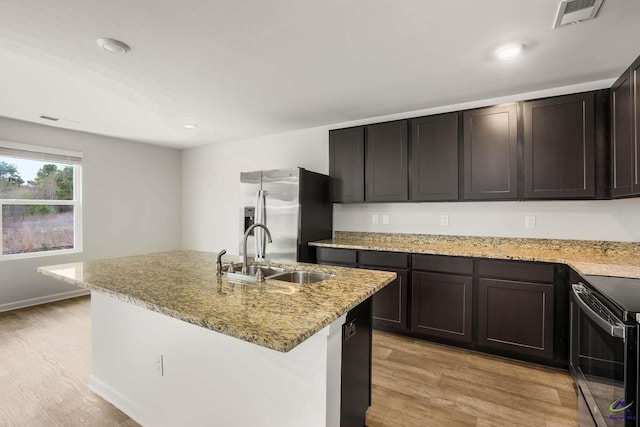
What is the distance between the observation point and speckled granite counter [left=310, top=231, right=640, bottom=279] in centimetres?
214

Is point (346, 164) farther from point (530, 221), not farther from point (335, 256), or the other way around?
point (530, 221)

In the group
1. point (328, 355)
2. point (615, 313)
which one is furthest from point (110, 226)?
point (615, 313)

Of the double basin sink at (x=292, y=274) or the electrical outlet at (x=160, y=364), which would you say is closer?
the electrical outlet at (x=160, y=364)

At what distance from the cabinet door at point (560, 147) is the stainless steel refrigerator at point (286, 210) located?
2.12 metres

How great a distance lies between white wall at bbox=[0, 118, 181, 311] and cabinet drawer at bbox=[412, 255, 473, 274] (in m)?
4.55

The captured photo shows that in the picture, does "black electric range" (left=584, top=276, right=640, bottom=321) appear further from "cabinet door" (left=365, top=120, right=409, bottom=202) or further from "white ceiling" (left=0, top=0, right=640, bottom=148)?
"cabinet door" (left=365, top=120, right=409, bottom=202)

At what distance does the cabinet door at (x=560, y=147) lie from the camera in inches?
99.1

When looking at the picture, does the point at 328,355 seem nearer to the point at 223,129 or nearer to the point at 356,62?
the point at 356,62

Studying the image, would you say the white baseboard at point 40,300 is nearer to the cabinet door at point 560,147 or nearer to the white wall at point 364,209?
the white wall at point 364,209

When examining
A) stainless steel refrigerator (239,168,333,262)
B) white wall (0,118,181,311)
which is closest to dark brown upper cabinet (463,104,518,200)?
stainless steel refrigerator (239,168,333,262)

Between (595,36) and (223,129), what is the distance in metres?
3.97

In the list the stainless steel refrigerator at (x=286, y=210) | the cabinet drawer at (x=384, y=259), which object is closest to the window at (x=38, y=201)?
the stainless steel refrigerator at (x=286, y=210)

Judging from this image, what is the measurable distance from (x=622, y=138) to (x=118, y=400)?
3.89 meters

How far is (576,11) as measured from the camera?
1.75 metres
